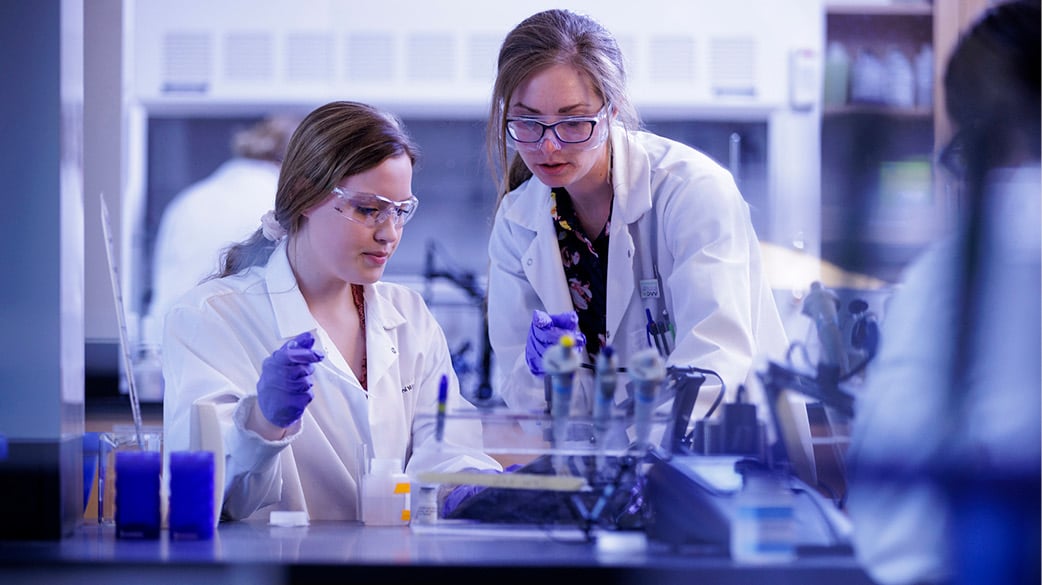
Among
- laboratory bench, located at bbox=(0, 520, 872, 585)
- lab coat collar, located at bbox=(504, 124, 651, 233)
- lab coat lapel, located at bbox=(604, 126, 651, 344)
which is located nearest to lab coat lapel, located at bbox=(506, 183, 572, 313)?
lab coat collar, located at bbox=(504, 124, 651, 233)

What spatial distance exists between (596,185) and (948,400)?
1.21 m

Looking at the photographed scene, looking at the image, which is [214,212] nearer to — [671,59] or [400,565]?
[671,59]

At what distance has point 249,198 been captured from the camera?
13.3 ft

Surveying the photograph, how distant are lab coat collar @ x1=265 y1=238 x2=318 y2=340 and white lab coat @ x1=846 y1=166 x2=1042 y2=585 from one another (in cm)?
117


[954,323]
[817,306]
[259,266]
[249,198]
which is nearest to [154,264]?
[249,198]

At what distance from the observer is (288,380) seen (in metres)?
1.62

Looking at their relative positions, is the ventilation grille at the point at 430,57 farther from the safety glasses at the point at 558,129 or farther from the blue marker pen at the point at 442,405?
the blue marker pen at the point at 442,405

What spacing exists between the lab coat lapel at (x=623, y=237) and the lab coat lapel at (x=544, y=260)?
11cm

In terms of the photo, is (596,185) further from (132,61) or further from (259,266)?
(132,61)

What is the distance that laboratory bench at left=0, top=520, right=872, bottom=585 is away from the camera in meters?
1.26

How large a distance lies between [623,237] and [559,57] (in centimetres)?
41

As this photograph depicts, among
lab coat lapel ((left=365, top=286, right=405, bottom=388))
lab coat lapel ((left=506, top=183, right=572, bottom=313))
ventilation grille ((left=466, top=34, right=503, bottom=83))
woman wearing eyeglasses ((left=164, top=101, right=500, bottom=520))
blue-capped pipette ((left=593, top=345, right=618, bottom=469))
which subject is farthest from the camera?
ventilation grille ((left=466, top=34, right=503, bottom=83))

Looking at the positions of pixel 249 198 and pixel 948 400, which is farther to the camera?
Answer: pixel 249 198

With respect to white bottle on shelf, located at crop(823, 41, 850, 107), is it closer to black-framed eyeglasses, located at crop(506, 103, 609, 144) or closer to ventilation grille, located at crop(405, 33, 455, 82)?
black-framed eyeglasses, located at crop(506, 103, 609, 144)
